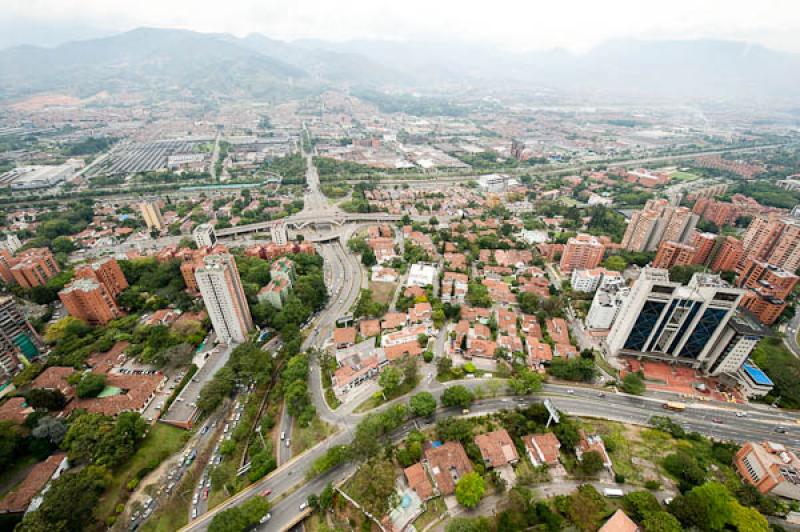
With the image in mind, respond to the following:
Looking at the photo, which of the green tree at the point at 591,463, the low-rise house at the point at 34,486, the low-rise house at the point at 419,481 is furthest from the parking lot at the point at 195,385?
the green tree at the point at 591,463

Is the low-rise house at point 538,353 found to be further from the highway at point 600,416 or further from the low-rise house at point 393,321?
the low-rise house at point 393,321

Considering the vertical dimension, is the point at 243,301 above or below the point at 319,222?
above

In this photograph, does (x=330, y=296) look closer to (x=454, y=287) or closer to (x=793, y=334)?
(x=454, y=287)

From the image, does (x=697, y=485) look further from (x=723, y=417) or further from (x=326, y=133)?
(x=326, y=133)

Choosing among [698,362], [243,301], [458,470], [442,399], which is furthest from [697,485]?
[243,301]

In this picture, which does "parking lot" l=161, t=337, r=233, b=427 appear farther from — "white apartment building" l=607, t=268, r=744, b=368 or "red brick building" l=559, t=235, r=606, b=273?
"red brick building" l=559, t=235, r=606, b=273

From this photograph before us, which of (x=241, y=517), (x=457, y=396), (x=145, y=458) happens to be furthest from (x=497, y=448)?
(x=145, y=458)

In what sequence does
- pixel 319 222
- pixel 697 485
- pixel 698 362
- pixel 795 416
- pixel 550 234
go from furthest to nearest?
pixel 319 222, pixel 550 234, pixel 698 362, pixel 795 416, pixel 697 485
